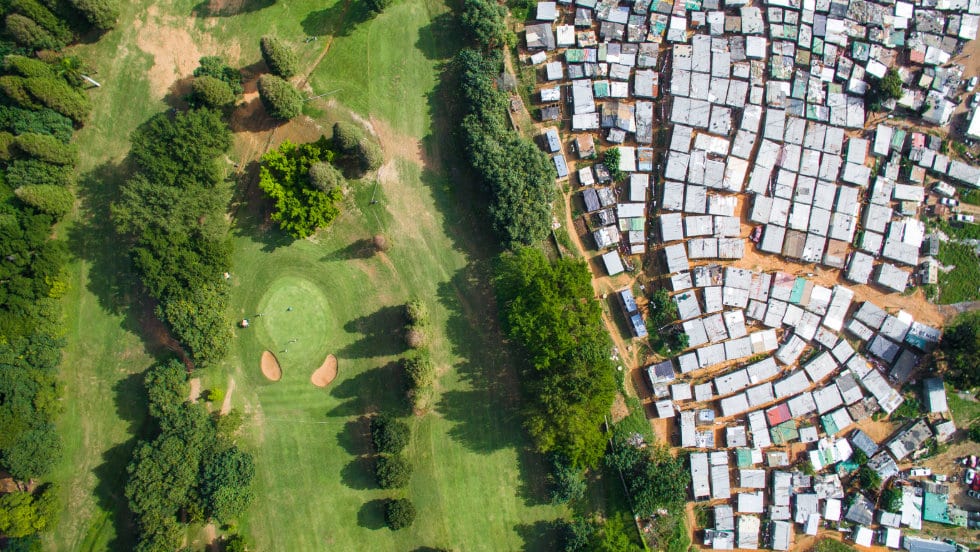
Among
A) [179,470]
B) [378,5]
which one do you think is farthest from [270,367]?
[378,5]

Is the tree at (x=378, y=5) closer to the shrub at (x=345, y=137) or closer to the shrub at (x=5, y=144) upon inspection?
the shrub at (x=345, y=137)

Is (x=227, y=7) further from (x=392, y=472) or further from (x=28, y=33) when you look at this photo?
(x=392, y=472)

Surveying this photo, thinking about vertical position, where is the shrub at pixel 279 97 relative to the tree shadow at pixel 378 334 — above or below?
above

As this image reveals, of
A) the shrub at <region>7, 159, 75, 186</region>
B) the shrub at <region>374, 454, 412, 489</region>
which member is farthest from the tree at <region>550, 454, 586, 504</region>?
the shrub at <region>7, 159, 75, 186</region>

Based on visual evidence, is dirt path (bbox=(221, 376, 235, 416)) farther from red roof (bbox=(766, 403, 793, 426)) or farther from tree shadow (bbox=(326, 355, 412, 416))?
red roof (bbox=(766, 403, 793, 426))

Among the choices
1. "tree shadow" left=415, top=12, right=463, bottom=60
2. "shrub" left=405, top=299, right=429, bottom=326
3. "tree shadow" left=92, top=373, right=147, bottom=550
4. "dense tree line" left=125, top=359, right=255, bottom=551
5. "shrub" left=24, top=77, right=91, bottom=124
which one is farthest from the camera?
"tree shadow" left=415, top=12, right=463, bottom=60

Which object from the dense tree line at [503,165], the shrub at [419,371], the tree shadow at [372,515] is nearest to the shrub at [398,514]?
the tree shadow at [372,515]
